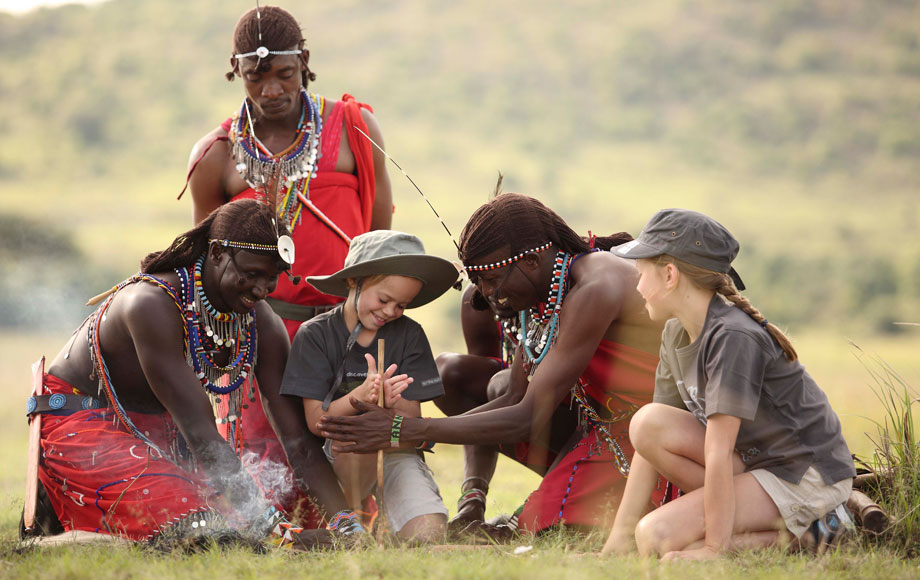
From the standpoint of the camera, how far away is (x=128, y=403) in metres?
4.64

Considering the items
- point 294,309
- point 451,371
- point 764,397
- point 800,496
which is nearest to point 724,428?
point 764,397

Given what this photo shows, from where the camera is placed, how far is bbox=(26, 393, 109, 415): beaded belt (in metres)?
4.66

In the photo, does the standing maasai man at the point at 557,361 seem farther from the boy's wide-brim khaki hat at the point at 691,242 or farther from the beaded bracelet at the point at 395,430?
the boy's wide-brim khaki hat at the point at 691,242

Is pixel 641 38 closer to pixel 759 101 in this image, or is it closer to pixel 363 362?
pixel 759 101

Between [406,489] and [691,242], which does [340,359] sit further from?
[691,242]

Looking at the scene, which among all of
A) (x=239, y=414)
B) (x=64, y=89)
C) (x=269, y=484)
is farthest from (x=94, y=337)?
(x=64, y=89)

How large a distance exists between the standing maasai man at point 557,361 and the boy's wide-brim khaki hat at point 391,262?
0.20 m

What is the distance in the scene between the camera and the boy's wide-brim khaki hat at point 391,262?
180 inches

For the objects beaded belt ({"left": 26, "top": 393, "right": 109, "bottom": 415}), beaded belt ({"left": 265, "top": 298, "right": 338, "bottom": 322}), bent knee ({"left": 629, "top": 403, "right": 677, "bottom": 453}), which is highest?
beaded belt ({"left": 265, "top": 298, "right": 338, "bottom": 322})

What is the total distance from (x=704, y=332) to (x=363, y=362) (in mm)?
1609

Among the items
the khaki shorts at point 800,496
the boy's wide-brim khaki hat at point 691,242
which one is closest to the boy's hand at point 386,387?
the boy's wide-brim khaki hat at point 691,242

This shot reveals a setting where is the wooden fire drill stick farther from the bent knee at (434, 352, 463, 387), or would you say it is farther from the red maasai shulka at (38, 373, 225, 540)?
the bent knee at (434, 352, 463, 387)

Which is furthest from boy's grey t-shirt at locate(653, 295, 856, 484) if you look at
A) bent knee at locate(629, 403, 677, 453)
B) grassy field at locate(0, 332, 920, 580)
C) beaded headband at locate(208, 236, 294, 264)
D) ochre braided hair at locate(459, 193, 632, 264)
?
beaded headband at locate(208, 236, 294, 264)

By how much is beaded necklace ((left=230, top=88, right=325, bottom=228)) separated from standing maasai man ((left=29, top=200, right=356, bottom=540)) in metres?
0.71
